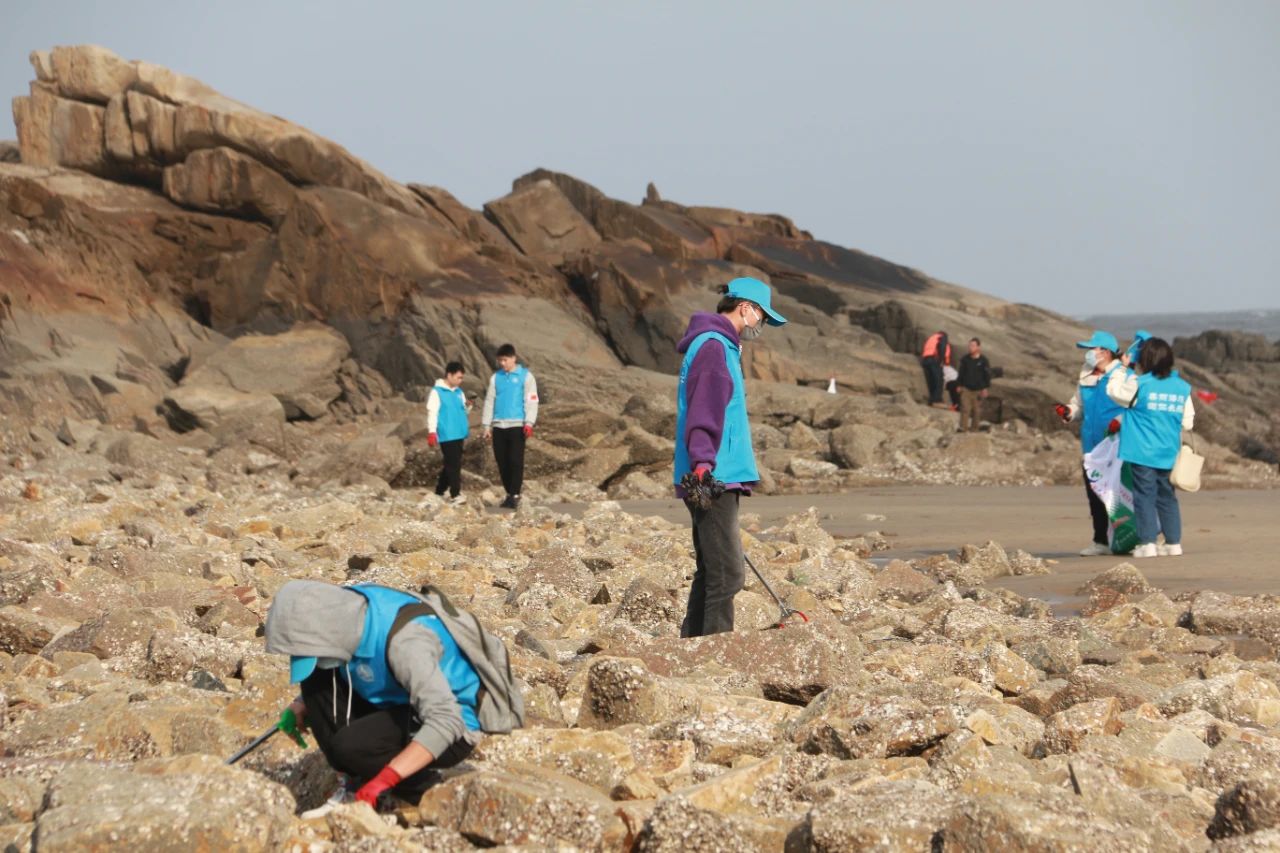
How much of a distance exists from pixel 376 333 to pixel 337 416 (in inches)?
93.5

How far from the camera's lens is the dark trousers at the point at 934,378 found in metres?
29.9

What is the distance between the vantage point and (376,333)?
28.4 meters

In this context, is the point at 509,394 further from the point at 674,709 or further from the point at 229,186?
the point at 229,186

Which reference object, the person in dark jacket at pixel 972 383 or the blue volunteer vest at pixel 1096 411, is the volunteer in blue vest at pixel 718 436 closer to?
the blue volunteer vest at pixel 1096 411

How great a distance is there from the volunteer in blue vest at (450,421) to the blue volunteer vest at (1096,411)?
6470 mm

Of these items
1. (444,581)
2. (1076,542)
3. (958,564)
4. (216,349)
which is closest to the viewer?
(444,581)

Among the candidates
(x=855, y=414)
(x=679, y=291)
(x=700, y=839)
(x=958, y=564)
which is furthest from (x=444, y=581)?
(x=679, y=291)

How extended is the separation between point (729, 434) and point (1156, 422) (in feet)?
18.8

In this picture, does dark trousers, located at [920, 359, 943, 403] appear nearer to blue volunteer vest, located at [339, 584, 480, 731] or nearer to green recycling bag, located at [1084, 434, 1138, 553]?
green recycling bag, located at [1084, 434, 1138, 553]

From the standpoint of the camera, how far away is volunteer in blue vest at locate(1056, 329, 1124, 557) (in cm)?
1122

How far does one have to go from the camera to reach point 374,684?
12.7 ft

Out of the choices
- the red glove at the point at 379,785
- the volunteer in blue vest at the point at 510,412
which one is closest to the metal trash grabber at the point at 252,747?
the red glove at the point at 379,785

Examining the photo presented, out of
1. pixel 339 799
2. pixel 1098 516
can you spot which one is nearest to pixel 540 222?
pixel 1098 516

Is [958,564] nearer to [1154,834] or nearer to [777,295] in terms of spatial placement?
[1154,834]
